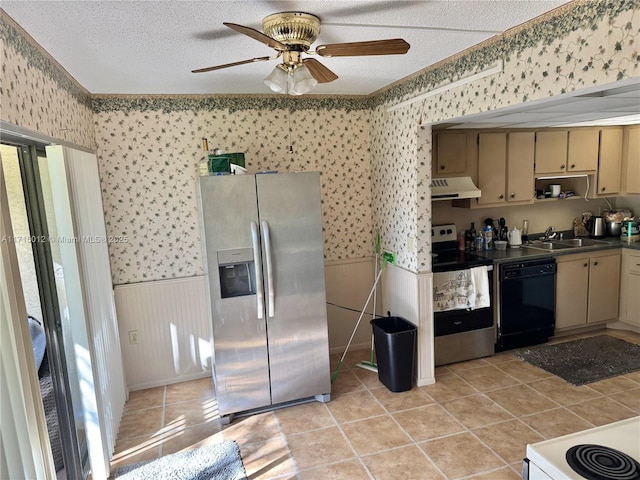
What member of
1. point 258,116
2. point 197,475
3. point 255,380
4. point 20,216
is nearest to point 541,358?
point 255,380

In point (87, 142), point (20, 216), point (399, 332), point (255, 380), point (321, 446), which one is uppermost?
point (87, 142)

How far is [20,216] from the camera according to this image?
2.05 metres

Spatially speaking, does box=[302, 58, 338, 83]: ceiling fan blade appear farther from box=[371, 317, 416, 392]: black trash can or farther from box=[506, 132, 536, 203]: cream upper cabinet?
box=[506, 132, 536, 203]: cream upper cabinet

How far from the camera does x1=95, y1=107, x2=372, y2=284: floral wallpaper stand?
11.6 ft

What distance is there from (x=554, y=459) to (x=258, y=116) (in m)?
3.29

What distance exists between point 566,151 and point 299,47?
3692 mm

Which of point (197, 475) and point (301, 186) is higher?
point (301, 186)

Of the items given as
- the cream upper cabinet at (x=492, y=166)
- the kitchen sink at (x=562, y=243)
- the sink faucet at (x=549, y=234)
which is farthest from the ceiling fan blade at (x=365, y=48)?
the sink faucet at (x=549, y=234)

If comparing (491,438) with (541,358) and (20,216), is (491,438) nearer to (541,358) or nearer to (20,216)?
(541,358)

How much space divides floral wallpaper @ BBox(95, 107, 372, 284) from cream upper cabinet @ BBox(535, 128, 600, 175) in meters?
1.90

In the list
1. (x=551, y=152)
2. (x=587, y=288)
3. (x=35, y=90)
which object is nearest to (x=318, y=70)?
(x=35, y=90)

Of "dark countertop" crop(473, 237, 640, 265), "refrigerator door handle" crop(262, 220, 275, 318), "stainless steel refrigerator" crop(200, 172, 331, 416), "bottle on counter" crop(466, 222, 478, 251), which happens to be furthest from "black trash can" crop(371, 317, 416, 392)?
"bottle on counter" crop(466, 222, 478, 251)

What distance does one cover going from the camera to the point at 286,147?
388 cm

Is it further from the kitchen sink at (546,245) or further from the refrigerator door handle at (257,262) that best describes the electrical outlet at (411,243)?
the kitchen sink at (546,245)
